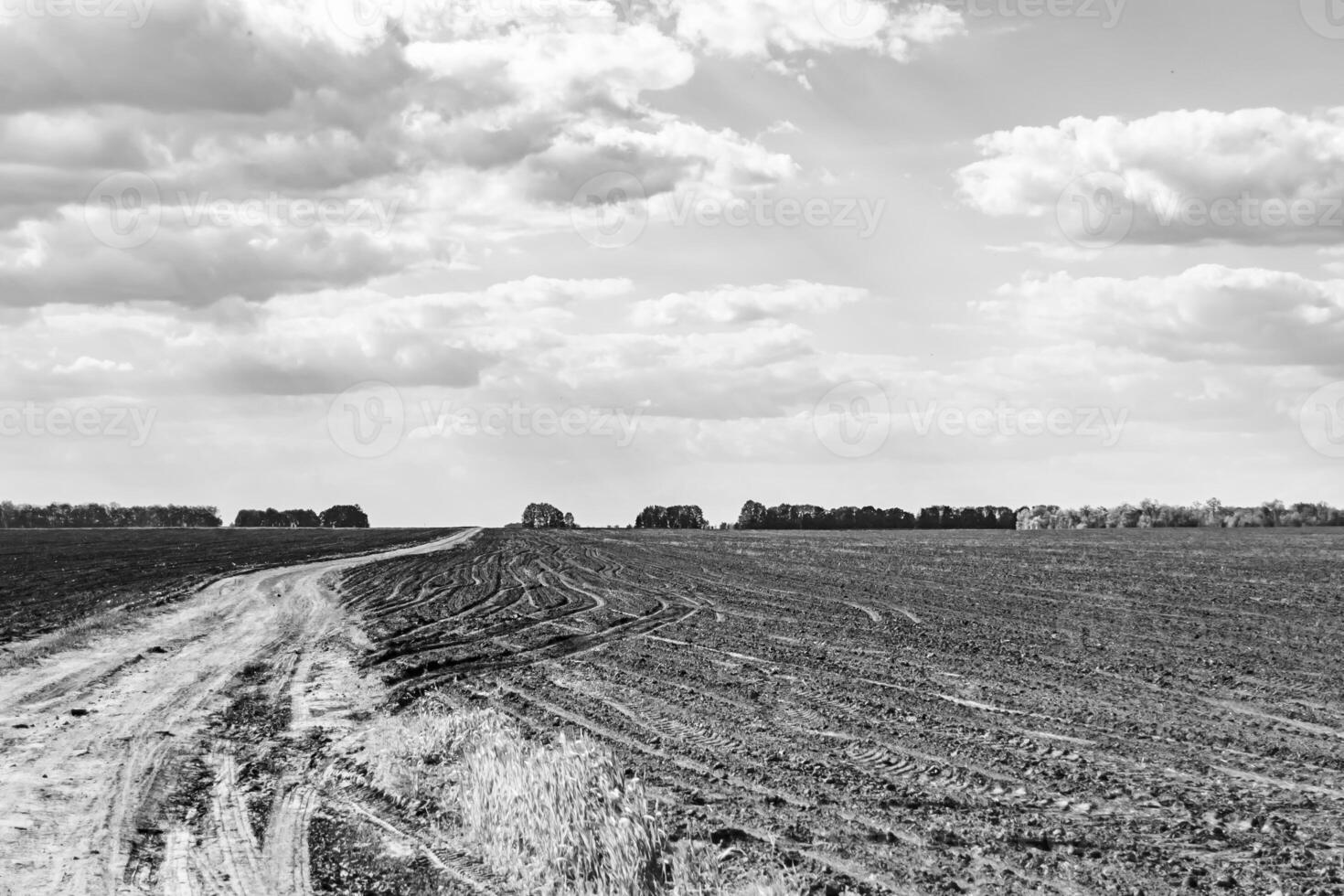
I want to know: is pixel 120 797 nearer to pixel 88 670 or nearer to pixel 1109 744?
pixel 88 670

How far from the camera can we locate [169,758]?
13.2m

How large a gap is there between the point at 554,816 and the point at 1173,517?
104021 mm

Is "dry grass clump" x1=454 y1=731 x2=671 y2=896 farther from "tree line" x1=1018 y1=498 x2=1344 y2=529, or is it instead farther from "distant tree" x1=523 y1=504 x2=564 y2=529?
"distant tree" x1=523 y1=504 x2=564 y2=529

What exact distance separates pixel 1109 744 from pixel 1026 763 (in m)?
1.31

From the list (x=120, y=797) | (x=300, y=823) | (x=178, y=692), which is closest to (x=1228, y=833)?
(x=300, y=823)

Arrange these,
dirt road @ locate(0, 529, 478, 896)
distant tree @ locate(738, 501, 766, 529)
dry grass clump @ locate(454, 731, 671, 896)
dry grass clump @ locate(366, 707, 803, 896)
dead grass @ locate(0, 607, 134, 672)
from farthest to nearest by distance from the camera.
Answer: distant tree @ locate(738, 501, 766, 529)
dead grass @ locate(0, 607, 134, 672)
dirt road @ locate(0, 529, 478, 896)
dry grass clump @ locate(454, 731, 671, 896)
dry grass clump @ locate(366, 707, 803, 896)

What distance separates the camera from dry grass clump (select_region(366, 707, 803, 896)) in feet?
27.4

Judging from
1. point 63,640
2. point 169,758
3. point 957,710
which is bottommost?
point 169,758

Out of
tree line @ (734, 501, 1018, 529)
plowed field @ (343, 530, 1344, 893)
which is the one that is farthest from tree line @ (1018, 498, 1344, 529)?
plowed field @ (343, 530, 1344, 893)

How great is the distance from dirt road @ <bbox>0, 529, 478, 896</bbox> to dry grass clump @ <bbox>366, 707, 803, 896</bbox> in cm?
135

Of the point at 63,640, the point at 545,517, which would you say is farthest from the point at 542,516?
the point at 63,640

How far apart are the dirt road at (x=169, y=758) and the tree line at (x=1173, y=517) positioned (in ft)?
294

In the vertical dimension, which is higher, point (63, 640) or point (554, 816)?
point (63, 640)

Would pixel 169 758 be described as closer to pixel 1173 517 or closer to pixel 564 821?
pixel 564 821
